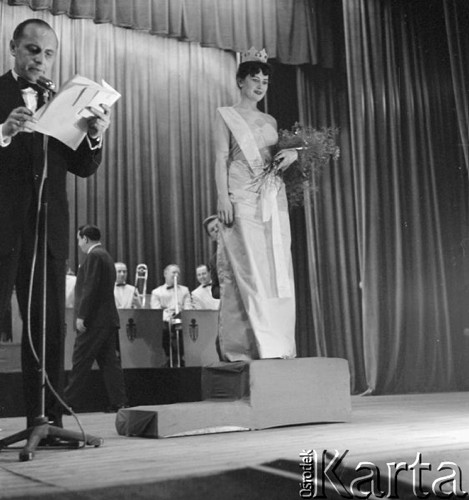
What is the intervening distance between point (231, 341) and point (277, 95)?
429 cm

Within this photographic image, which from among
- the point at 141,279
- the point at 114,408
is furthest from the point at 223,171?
the point at 141,279

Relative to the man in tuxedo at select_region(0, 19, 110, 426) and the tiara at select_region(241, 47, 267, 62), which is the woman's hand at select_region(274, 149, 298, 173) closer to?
the tiara at select_region(241, 47, 267, 62)

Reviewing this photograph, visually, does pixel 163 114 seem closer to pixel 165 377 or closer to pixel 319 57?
pixel 319 57

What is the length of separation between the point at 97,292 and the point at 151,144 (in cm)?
390

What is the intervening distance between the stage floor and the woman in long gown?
46 centimetres

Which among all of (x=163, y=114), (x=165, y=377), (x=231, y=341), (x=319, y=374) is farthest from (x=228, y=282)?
(x=163, y=114)

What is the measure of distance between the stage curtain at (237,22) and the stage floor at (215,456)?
3668mm

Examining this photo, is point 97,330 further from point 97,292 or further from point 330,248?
point 330,248

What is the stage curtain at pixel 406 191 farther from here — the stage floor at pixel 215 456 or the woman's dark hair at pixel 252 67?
the woman's dark hair at pixel 252 67

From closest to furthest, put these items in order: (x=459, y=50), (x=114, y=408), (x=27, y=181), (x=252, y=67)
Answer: (x=27, y=181)
(x=252, y=67)
(x=114, y=408)
(x=459, y=50)

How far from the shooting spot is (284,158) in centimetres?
351

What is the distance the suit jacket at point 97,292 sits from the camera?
16.8 ft

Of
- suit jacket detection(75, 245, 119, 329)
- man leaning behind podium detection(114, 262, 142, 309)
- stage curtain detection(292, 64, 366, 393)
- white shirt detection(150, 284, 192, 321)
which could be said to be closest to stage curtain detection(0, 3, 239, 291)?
white shirt detection(150, 284, 192, 321)

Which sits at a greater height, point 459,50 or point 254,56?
point 459,50
